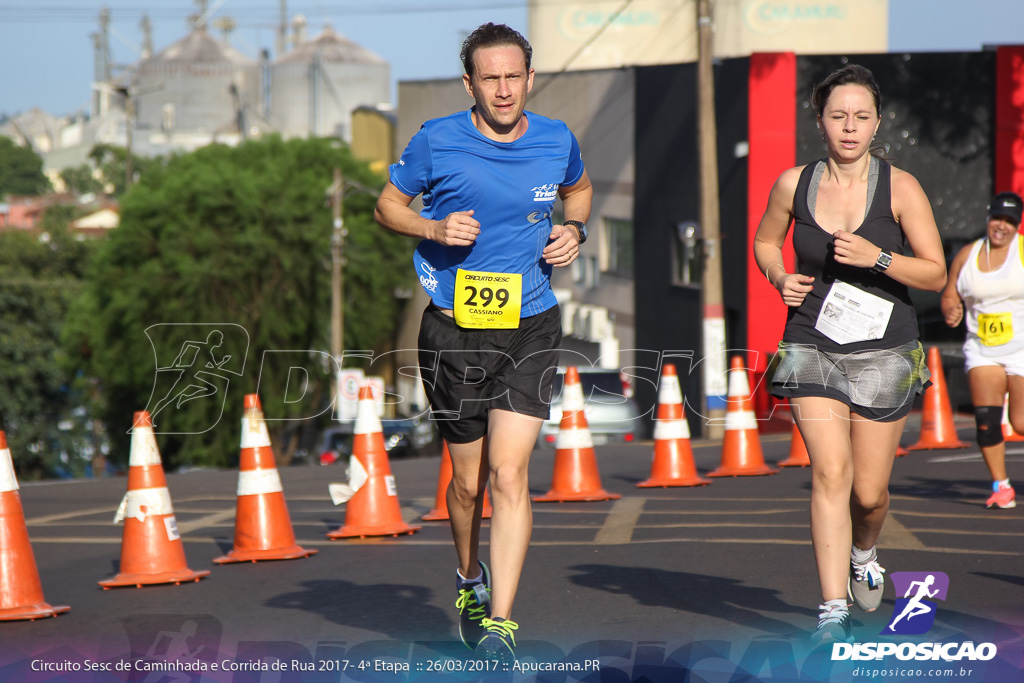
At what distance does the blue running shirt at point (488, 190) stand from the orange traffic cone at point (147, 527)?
3122 millimetres

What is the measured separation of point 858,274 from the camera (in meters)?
4.96

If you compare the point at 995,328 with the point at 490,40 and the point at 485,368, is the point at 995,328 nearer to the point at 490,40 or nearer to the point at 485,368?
the point at 485,368

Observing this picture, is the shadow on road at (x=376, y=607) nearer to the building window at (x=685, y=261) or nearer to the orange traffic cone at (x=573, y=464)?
the orange traffic cone at (x=573, y=464)

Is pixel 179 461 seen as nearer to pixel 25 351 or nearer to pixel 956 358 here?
pixel 25 351

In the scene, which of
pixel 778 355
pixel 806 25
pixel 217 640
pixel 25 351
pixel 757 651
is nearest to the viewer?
pixel 757 651

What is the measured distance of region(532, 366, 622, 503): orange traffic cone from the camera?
10.3 metres

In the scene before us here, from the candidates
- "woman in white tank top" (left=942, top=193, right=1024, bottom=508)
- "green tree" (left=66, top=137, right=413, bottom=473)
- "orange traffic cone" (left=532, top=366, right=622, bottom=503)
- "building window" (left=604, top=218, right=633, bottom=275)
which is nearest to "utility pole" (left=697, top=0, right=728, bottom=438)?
"orange traffic cone" (left=532, top=366, right=622, bottom=503)

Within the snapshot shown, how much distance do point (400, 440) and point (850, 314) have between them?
21.1 meters

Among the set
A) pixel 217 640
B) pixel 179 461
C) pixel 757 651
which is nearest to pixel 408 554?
pixel 217 640

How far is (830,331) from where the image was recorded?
4953 mm

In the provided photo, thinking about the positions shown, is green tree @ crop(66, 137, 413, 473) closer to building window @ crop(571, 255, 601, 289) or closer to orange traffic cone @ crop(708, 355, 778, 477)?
building window @ crop(571, 255, 601, 289)

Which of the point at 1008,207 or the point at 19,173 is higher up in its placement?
the point at 19,173

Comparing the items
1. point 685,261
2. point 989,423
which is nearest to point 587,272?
point 685,261

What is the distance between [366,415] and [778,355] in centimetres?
426
